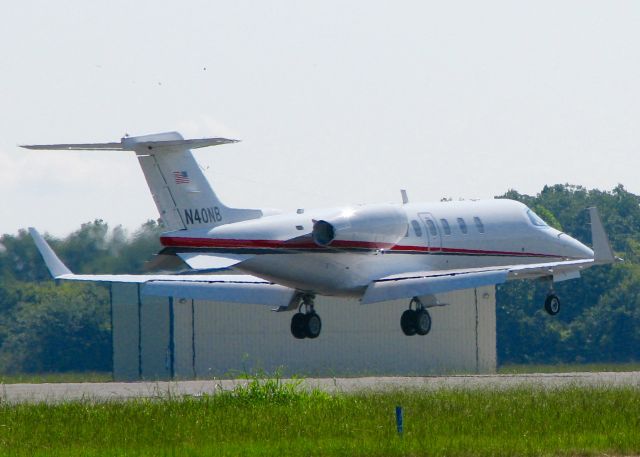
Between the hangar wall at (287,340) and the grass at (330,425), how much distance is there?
77.3ft

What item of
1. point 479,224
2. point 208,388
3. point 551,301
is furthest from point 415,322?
point 208,388

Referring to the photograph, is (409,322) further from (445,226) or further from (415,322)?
(445,226)

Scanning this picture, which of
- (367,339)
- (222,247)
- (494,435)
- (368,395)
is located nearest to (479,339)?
(367,339)

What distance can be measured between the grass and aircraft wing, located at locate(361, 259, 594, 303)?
843 centimetres

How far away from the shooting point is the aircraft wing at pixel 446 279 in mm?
38094

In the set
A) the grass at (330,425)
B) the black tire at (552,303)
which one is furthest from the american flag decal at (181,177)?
the black tire at (552,303)

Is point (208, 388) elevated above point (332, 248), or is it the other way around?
point (332, 248)

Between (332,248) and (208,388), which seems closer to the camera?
(208,388)

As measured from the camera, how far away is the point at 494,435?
2238 centimetres

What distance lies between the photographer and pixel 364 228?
37250 mm

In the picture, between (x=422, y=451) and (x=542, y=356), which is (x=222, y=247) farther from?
(x=542, y=356)

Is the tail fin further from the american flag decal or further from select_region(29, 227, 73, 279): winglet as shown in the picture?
select_region(29, 227, 73, 279): winglet

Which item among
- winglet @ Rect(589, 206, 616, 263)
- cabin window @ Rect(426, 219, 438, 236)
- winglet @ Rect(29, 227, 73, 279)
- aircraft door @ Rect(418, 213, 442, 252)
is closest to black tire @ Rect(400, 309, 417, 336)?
aircraft door @ Rect(418, 213, 442, 252)

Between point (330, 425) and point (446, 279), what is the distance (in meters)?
15.3
